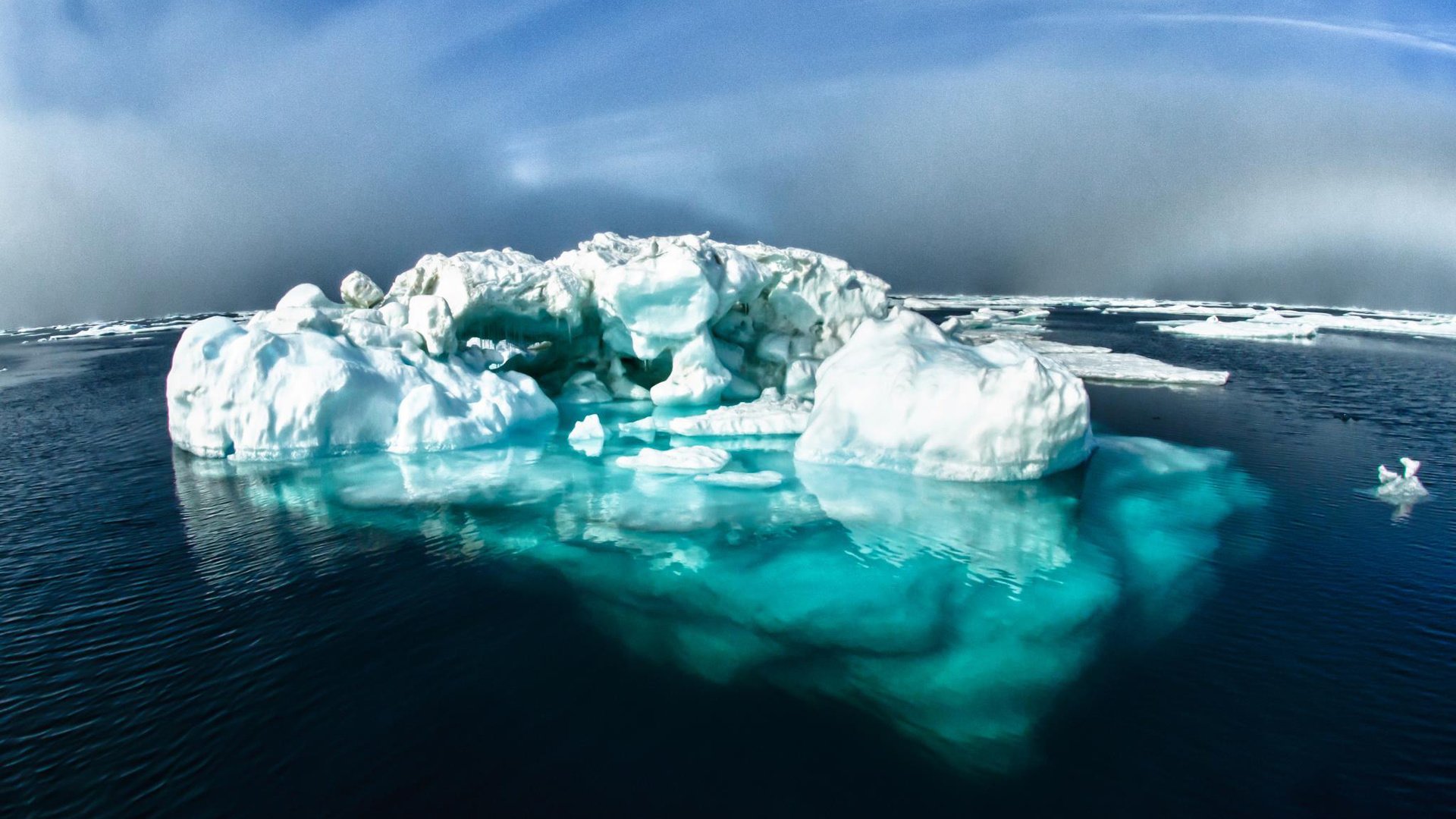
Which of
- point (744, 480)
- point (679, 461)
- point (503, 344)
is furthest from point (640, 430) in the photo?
point (503, 344)

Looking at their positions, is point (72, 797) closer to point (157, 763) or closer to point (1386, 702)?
point (157, 763)

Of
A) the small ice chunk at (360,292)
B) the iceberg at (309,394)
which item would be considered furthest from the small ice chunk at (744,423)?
the small ice chunk at (360,292)

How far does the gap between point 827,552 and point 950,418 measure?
616 centimetres

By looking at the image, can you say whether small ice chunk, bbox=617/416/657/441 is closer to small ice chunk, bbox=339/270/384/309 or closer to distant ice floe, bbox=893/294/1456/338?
small ice chunk, bbox=339/270/384/309

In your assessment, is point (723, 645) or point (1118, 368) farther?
point (1118, 368)

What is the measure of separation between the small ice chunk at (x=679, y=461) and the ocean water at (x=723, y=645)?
0.97 m

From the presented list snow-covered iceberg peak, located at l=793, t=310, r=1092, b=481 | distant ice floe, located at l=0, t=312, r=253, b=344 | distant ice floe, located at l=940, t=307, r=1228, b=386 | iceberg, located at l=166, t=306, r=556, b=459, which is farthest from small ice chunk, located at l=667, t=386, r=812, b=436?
distant ice floe, located at l=0, t=312, r=253, b=344

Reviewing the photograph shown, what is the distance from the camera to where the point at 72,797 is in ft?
23.4

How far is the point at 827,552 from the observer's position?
43.4ft

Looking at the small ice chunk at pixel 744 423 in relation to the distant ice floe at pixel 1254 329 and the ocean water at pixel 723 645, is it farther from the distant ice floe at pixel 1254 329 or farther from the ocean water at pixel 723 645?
the distant ice floe at pixel 1254 329

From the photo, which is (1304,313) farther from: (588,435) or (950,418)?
(588,435)

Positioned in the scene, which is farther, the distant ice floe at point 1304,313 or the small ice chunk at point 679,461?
the distant ice floe at point 1304,313

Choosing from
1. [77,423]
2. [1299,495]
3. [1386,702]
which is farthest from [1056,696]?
[77,423]

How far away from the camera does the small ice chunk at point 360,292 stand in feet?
83.6
